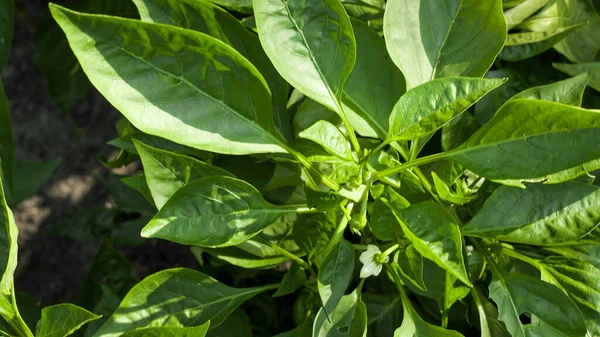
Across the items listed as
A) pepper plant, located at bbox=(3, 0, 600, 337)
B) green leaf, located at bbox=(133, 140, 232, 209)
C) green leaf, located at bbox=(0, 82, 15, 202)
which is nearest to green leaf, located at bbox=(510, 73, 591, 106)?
pepper plant, located at bbox=(3, 0, 600, 337)

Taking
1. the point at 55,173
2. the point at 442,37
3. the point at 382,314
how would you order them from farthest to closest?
the point at 55,173, the point at 382,314, the point at 442,37

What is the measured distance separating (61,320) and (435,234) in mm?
369

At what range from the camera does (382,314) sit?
821 millimetres

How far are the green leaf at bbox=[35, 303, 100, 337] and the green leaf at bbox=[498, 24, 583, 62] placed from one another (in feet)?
1.97

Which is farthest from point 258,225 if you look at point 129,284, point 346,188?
point 129,284

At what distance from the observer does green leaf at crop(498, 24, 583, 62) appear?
85 cm

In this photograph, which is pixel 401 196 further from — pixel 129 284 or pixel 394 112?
pixel 129 284

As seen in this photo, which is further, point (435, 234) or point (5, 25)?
point (5, 25)

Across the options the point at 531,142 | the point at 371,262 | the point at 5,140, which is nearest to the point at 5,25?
the point at 5,140

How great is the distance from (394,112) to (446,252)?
0.45ft

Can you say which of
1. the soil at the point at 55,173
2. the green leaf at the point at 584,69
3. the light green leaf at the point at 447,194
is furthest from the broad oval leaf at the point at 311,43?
the soil at the point at 55,173

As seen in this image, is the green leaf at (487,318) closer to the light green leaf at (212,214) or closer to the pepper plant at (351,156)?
the pepper plant at (351,156)

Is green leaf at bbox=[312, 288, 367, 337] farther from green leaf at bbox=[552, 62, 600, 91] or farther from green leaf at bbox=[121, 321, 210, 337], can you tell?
green leaf at bbox=[552, 62, 600, 91]

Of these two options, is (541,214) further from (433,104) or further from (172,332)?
(172,332)
